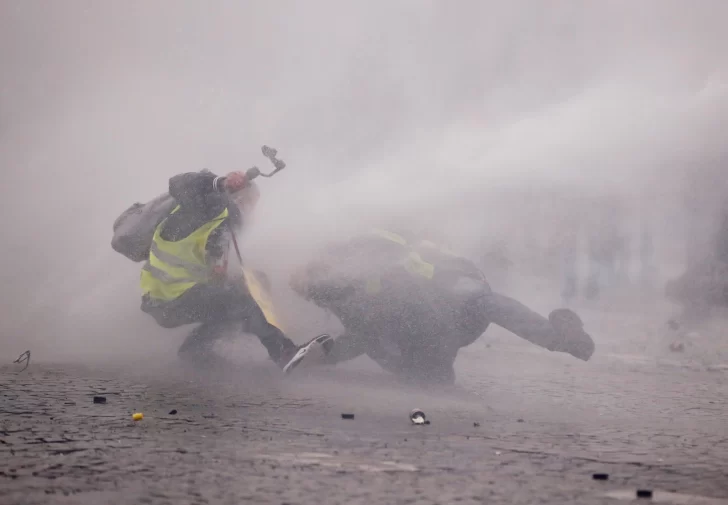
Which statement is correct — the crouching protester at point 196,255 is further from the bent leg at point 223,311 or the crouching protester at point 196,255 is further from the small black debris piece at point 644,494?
the small black debris piece at point 644,494

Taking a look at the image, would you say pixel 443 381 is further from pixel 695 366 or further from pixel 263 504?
pixel 263 504

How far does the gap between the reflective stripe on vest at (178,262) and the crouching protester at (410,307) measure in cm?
69

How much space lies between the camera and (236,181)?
15.5 feet

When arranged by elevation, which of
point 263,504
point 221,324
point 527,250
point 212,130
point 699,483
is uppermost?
point 212,130

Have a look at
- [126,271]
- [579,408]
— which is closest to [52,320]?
[126,271]

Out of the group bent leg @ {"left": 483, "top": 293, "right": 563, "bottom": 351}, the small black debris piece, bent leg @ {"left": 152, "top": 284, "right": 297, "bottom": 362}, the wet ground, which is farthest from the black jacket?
the small black debris piece

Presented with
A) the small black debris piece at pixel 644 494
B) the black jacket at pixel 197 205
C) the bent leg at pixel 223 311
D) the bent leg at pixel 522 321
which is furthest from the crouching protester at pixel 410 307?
the small black debris piece at pixel 644 494

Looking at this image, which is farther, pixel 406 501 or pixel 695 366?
pixel 695 366

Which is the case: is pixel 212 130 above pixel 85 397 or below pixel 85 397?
above

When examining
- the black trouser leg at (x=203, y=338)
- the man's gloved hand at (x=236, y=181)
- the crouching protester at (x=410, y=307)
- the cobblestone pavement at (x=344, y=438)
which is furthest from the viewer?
the black trouser leg at (x=203, y=338)

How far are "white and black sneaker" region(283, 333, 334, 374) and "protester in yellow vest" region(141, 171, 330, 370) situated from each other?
0.23 metres

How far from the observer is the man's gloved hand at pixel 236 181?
471 centimetres

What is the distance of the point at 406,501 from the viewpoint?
6.66ft

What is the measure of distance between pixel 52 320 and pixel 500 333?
13.2 ft
